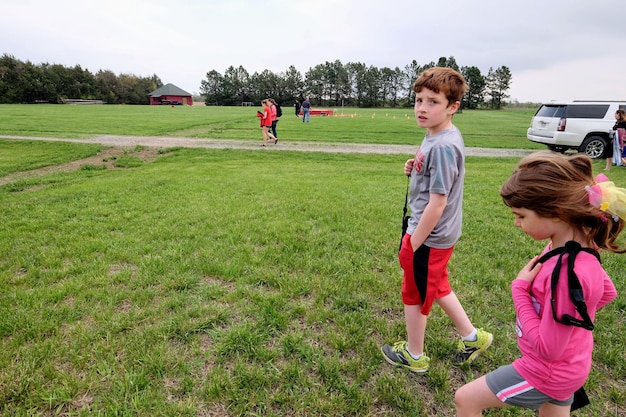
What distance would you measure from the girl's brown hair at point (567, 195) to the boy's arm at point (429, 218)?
0.51m

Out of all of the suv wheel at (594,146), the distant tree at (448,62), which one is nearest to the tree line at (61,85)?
the distant tree at (448,62)

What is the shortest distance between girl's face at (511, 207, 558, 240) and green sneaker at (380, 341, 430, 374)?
1.31 meters

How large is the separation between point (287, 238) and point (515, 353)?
2773 mm

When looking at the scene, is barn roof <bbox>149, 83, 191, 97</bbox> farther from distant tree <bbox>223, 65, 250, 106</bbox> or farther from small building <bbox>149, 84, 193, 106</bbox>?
distant tree <bbox>223, 65, 250, 106</bbox>

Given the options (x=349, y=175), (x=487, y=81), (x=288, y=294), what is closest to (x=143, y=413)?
(x=288, y=294)

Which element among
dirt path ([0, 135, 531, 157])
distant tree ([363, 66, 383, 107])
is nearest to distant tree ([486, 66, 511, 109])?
distant tree ([363, 66, 383, 107])

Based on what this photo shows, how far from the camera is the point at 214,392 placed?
221 centimetres

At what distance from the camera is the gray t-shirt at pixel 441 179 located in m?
1.90

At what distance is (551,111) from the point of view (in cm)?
1320

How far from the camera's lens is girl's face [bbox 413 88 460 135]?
1.96 metres

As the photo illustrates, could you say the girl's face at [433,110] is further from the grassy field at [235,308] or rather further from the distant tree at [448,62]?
the distant tree at [448,62]

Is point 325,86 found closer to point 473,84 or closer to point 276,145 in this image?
point 473,84

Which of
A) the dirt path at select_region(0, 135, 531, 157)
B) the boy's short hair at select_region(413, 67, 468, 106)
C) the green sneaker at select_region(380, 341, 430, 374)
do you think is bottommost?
the green sneaker at select_region(380, 341, 430, 374)

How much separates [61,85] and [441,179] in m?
90.1
